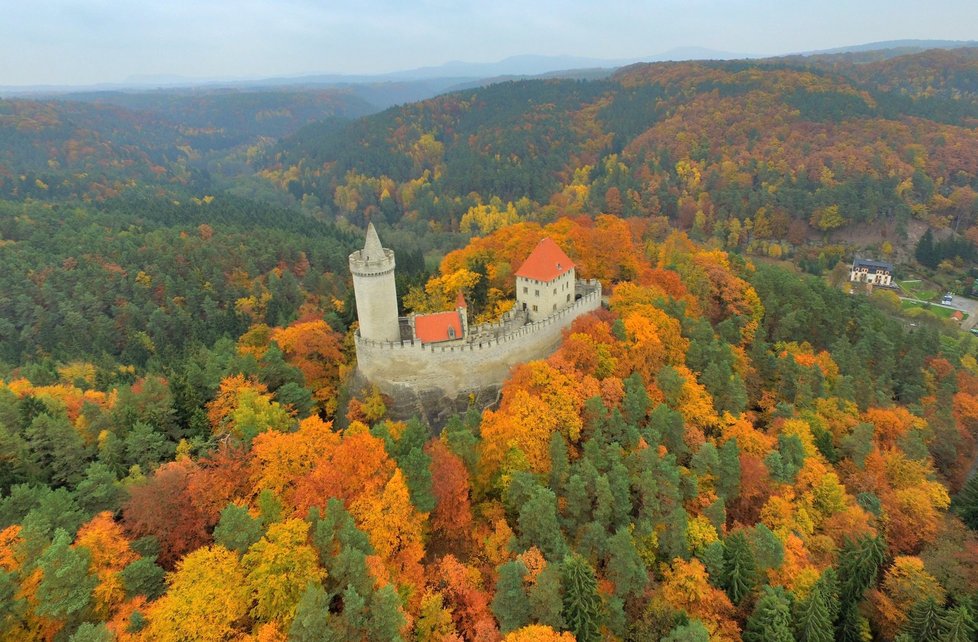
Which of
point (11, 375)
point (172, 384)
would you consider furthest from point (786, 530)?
point (11, 375)

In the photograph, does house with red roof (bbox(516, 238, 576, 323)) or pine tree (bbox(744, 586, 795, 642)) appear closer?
pine tree (bbox(744, 586, 795, 642))

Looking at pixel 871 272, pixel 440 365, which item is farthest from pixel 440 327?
pixel 871 272

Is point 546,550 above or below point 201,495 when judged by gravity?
below

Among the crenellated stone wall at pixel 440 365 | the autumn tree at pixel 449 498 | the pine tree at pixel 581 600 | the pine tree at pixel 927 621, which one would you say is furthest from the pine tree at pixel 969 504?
the autumn tree at pixel 449 498

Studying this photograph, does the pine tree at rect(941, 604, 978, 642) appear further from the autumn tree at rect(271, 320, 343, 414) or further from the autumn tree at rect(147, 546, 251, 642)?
the autumn tree at rect(271, 320, 343, 414)

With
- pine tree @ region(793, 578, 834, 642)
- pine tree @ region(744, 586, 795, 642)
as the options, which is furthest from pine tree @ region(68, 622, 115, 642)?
pine tree @ region(793, 578, 834, 642)

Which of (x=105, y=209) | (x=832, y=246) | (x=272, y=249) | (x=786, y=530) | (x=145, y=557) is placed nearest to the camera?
(x=145, y=557)

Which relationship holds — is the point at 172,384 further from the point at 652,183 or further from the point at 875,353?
the point at 652,183

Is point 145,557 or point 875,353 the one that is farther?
point 875,353
